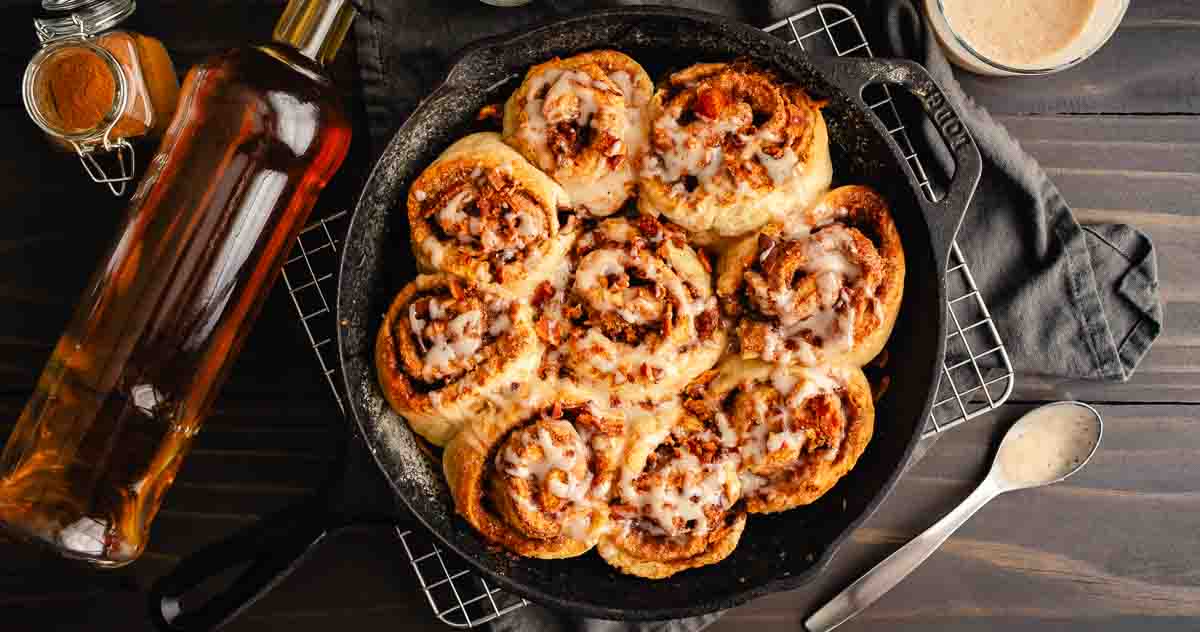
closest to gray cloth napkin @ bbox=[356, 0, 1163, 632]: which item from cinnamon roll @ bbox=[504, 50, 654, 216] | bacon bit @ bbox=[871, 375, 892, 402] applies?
cinnamon roll @ bbox=[504, 50, 654, 216]

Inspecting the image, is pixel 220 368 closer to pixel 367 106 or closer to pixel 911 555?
pixel 367 106

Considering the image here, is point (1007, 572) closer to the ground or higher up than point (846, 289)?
closer to the ground

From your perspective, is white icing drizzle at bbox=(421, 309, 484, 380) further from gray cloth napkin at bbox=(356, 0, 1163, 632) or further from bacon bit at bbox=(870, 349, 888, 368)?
bacon bit at bbox=(870, 349, 888, 368)

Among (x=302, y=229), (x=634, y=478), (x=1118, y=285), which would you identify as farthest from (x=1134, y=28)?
(x=302, y=229)

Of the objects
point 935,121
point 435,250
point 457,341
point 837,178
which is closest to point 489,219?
point 435,250

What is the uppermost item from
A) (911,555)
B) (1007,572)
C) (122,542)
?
(122,542)

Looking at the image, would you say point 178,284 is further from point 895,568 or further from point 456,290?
point 895,568
